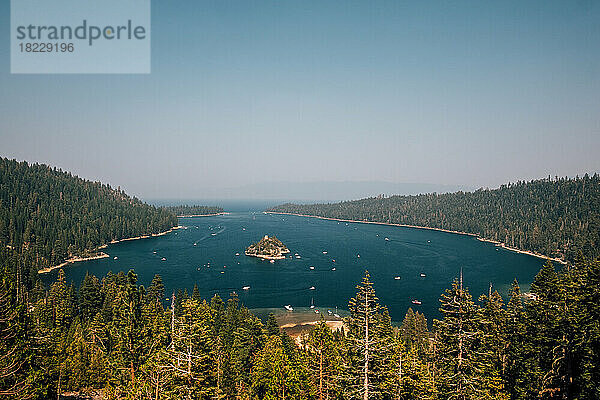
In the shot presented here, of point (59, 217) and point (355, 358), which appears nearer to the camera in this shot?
point (355, 358)

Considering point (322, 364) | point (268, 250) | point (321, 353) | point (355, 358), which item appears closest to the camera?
point (355, 358)

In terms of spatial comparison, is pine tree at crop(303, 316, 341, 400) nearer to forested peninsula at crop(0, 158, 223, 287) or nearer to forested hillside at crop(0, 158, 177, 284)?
forested peninsula at crop(0, 158, 223, 287)

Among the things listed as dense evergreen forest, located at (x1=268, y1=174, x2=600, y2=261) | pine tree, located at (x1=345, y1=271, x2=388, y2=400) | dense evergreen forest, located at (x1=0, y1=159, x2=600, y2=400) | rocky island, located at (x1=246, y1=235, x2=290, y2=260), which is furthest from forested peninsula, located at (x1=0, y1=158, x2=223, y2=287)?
dense evergreen forest, located at (x1=268, y1=174, x2=600, y2=261)

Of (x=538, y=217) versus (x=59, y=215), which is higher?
(x=59, y=215)

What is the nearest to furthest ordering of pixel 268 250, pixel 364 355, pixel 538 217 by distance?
1. pixel 364 355
2. pixel 268 250
3. pixel 538 217

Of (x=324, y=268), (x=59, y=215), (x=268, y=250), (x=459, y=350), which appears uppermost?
(x=59, y=215)

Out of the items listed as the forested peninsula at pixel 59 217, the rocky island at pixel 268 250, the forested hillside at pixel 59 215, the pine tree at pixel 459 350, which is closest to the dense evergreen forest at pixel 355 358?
the pine tree at pixel 459 350

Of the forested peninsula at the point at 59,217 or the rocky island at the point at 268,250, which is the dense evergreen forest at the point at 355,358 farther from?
the rocky island at the point at 268,250

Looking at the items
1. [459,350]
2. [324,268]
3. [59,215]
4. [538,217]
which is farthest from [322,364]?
[538,217]

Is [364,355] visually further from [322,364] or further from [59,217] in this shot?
[59,217]

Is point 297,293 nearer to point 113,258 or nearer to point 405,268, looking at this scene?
point 405,268
